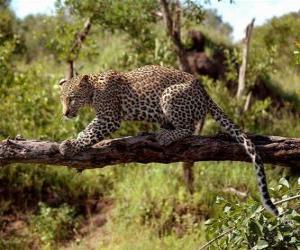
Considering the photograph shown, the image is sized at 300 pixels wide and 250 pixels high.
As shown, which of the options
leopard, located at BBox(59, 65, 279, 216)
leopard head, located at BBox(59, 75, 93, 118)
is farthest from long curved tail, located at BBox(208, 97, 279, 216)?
leopard head, located at BBox(59, 75, 93, 118)

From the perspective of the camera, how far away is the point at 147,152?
647 centimetres

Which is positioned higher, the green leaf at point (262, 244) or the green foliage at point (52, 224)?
the green leaf at point (262, 244)

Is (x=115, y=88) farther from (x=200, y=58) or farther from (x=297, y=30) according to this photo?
(x=297, y=30)

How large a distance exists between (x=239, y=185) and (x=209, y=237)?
607 centimetres

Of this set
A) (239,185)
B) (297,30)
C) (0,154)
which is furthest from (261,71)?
(297,30)

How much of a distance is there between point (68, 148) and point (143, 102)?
3.21ft

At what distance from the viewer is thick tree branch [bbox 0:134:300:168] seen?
6.45 metres

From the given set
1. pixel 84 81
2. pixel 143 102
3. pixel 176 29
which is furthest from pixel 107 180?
pixel 143 102

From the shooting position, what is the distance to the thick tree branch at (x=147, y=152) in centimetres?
645

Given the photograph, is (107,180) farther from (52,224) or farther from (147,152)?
(147,152)

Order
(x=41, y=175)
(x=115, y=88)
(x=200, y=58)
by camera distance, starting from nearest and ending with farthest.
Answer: (x=115, y=88), (x=41, y=175), (x=200, y=58)

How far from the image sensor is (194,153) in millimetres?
6488

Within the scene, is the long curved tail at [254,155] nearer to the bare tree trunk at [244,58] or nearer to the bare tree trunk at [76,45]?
the bare tree trunk at [76,45]

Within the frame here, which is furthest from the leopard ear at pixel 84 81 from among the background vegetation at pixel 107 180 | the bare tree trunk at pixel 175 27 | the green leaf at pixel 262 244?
the bare tree trunk at pixel 175 27
